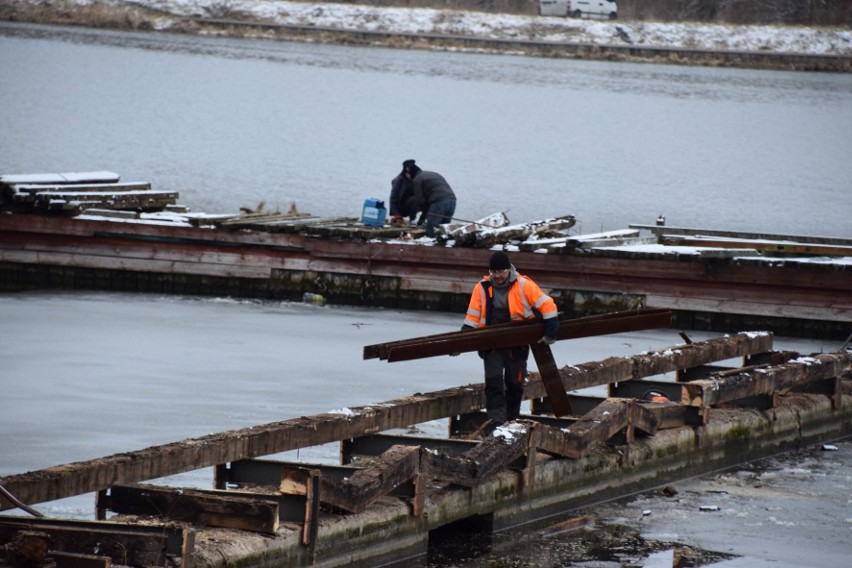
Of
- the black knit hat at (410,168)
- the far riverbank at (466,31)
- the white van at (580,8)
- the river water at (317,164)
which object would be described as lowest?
the river water at (317,164)

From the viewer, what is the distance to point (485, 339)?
413 inches

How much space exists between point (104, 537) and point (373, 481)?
1967 millimetres

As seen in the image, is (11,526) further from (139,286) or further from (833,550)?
(139,286)

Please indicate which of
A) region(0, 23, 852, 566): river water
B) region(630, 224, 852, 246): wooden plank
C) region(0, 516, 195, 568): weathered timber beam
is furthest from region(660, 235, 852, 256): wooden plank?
region(0, 516, 195, 568): weathered timber beam

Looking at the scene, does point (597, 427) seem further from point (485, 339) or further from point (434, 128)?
point (434, 128)

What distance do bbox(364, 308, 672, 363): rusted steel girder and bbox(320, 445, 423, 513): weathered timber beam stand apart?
84cm

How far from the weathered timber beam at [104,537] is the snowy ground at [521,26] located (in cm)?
6470

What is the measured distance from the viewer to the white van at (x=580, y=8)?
233ft

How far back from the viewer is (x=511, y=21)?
72.1 meters

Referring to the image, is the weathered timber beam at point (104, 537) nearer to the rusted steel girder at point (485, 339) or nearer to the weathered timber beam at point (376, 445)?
the rusted steel girder at point (485, 339)

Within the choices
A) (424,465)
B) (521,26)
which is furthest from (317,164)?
(521,26)

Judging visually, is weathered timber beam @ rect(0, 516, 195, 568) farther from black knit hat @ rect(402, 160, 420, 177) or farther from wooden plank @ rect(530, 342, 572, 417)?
black knit hat @ rect(402, 160, 420, 177)

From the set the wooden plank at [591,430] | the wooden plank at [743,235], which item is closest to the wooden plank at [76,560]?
the wooden plank at [591,430]

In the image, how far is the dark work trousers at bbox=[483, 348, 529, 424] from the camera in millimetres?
10836
